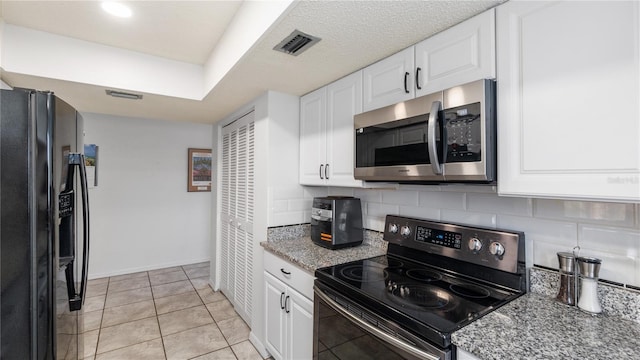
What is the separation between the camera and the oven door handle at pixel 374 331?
970 millimetres

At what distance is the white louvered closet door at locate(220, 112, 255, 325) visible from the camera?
266 cm

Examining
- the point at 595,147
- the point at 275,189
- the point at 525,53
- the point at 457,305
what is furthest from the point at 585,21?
the point at 275,189

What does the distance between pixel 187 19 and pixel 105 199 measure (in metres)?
3.27

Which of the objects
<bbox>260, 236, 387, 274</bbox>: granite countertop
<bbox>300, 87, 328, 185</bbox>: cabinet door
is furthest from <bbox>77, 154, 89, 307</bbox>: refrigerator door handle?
<bbox>300, 87, 328, 185</bbox>: cabinet door

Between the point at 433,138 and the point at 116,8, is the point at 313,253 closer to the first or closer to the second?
the point at 433,138

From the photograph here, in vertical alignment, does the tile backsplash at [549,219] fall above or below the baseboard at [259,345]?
above

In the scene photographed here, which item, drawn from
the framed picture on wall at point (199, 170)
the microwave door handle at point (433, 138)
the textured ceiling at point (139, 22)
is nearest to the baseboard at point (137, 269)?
the framed picture on wall at point (199, 170)

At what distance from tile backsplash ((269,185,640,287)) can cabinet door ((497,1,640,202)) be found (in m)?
0.31

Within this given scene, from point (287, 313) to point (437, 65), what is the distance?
5.57 ft

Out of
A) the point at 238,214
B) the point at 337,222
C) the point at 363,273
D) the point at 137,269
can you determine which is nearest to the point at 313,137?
the point at 337,222

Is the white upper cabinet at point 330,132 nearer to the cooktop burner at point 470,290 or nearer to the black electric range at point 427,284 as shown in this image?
the black electric range at point 427,284

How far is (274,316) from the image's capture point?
2.04 metres

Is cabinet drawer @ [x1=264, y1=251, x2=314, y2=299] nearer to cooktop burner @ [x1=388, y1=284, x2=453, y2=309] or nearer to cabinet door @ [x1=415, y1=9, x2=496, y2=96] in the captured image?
cooktop burner @ [x1=388, y1=284, x2=453, y2=309]

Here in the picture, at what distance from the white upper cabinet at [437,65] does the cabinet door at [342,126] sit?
0.41 feet
